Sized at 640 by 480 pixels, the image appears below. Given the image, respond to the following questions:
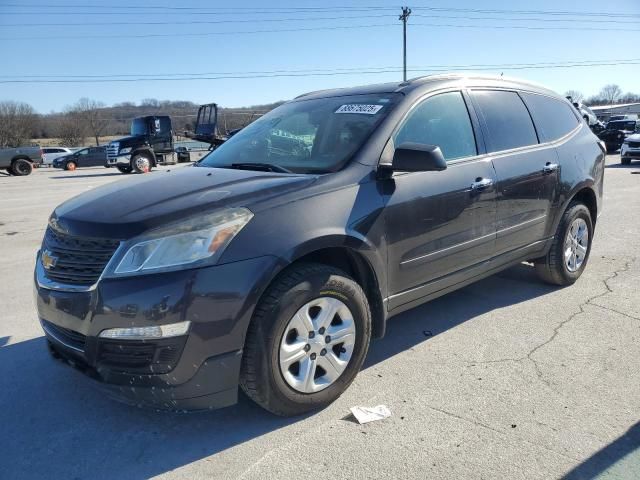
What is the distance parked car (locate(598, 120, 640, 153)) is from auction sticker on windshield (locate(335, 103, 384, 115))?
1083 inches

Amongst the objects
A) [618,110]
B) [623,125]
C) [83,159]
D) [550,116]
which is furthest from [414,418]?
[618,110]

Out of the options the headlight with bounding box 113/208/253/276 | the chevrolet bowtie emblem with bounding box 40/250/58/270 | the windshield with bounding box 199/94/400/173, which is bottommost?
the chevrolet bowtie emblem with bounding box 40/250/58/270

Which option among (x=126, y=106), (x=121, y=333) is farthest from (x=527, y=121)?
(x=126, y=106)

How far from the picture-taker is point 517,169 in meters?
4.04

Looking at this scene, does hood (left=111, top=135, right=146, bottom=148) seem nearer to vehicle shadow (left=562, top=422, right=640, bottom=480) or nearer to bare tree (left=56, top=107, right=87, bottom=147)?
vehicle shadow (left=562, top=422, right=640, bottom=480)

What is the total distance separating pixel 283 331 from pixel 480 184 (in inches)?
75.1

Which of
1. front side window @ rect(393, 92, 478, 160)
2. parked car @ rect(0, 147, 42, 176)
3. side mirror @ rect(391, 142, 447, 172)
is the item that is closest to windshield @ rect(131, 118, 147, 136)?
parked car @ rect(0, 147, 42, 176)

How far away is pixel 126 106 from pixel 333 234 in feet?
218

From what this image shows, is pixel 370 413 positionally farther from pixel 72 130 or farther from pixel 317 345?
pixel 72 130

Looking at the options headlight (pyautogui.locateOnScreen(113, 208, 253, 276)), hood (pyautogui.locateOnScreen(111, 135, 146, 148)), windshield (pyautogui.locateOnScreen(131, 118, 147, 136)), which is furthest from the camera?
windshield (pyautogui.locateOnScreen(131, 118, 147, 136))

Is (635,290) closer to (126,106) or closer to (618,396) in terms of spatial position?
(618,396)

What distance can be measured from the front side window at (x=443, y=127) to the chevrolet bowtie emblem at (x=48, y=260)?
2097 mm

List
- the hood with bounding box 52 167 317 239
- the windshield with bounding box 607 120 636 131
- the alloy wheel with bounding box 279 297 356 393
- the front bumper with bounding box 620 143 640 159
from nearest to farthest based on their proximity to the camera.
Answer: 1. the hood with bounding box 52 167 317 239
2. the alloy wheel with bounding box 279 297 356 393
3. the front bumper with bounding box 620 143 640 159
4. the windshield with bounding box 607 120 636 131

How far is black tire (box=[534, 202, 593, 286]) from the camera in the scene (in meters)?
4.67
